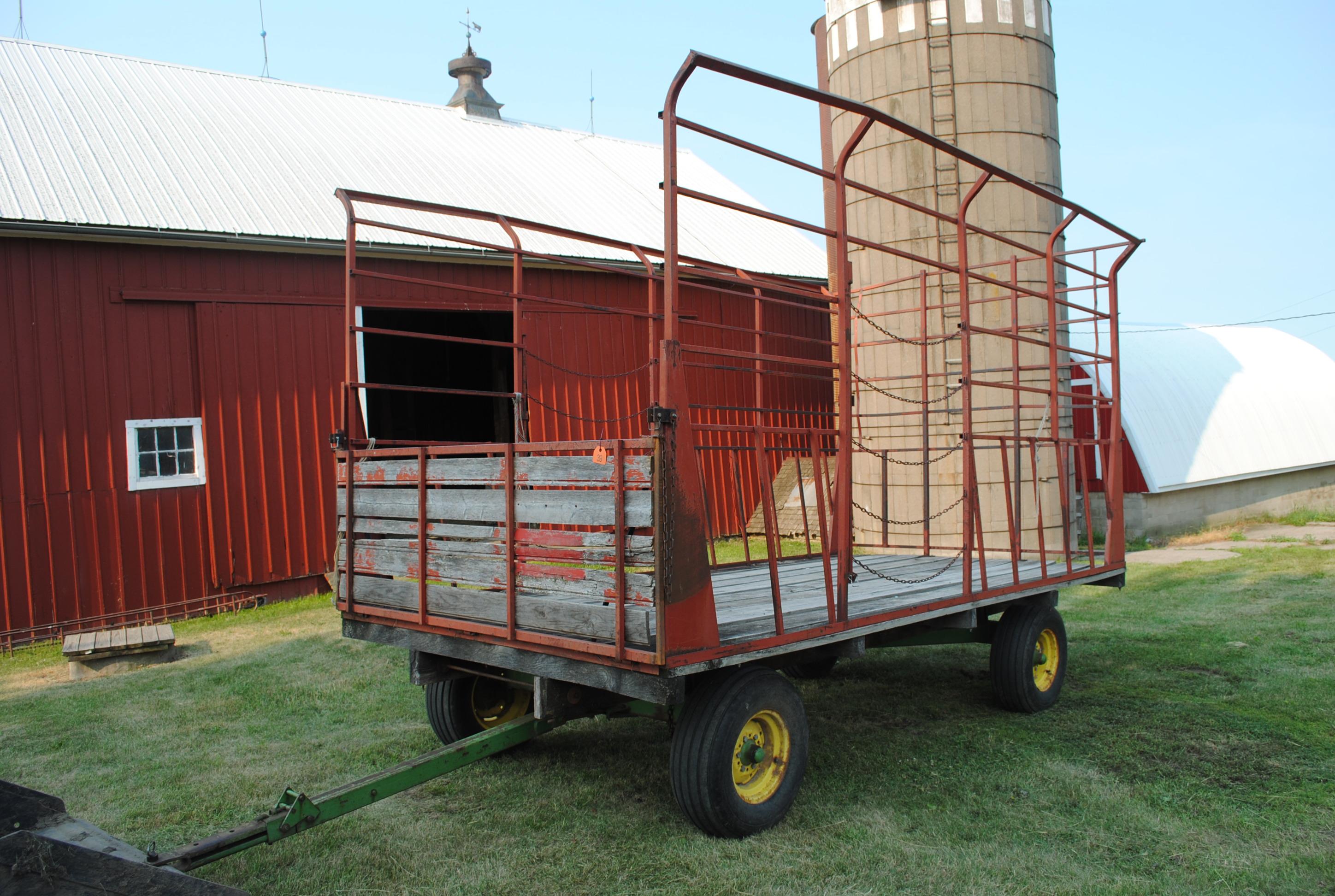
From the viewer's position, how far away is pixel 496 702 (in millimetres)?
5652

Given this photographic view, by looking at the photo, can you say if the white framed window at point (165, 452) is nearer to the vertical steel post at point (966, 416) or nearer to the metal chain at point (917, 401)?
the metal chain at point (917, 401)

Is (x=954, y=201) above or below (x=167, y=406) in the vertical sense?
above

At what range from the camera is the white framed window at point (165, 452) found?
395 inches

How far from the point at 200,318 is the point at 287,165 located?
330 cm

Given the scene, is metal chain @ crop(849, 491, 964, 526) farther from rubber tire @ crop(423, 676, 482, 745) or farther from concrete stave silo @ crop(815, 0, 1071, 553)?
rubber tire @ crop(423, 676, 482, 745)

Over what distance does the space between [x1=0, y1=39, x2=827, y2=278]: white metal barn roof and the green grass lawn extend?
17.2ft

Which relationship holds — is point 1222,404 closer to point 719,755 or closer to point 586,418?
point 586,418

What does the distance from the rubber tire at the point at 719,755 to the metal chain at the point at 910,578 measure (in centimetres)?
141

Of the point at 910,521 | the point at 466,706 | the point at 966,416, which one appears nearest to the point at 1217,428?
the point at 910,521

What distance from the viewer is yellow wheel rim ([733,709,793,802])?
4234 mm

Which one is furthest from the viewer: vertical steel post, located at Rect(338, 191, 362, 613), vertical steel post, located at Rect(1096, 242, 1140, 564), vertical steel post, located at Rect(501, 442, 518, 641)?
vertical steel post, located at Rect(1096, 242, 1140, 564)

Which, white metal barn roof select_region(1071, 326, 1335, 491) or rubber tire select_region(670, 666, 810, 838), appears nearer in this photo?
rubber tire select_region(670, 666, 810, 838)

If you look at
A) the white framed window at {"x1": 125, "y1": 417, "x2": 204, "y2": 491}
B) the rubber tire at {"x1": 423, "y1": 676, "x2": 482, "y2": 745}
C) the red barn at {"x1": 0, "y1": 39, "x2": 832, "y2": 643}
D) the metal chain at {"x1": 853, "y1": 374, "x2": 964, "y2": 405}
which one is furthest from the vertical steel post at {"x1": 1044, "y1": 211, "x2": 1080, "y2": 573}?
the white framed window at {"x1": 125, "y1": 417, "x2": 204, "y2": 491}

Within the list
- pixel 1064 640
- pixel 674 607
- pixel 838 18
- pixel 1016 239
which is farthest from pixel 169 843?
pixel 838 18
